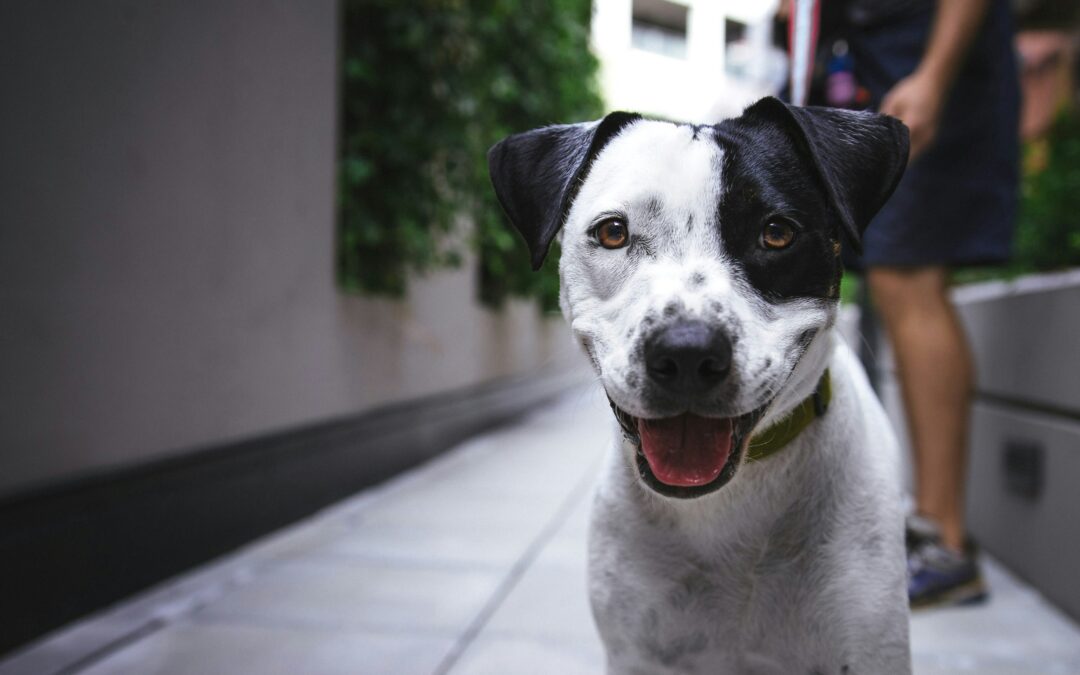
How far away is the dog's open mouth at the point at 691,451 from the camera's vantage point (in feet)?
4.17

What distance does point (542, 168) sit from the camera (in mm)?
1582

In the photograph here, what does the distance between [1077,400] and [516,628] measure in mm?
1751

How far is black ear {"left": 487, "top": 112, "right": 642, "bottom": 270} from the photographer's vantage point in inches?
60.2

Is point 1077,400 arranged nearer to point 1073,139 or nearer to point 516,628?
point 1073,139

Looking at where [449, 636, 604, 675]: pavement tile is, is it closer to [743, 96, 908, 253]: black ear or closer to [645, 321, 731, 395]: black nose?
[645, 321, 731, 395]: black nose

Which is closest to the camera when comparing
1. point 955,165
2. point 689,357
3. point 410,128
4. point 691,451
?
point 689,357

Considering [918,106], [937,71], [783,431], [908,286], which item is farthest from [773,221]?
[908,286]

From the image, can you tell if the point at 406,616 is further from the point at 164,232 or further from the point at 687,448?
the point at 687,448

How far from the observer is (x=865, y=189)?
4.61 ft

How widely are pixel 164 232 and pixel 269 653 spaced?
1.35m

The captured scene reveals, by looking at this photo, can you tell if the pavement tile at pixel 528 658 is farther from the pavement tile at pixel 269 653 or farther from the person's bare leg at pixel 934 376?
the person's bare leg at pixel 934 376

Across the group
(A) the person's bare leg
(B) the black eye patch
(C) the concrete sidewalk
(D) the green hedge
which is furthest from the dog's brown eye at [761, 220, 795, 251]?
(D) the green hedge

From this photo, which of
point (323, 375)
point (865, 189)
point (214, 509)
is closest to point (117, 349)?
point (214, 509)

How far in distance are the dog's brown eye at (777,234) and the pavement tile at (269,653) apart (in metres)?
1.42
